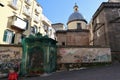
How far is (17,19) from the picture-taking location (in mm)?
24281

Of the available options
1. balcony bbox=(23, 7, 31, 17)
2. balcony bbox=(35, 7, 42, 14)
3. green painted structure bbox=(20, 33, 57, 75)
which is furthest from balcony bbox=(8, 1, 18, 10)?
green painted structure bbox=(20, 33, 57, 75)

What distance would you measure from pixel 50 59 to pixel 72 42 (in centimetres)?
1805

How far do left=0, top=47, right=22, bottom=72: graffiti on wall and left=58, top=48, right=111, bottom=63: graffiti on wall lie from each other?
179 inches

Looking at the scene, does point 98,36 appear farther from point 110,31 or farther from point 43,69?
point 43,69

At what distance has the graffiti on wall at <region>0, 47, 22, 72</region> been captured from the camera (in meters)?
16.9

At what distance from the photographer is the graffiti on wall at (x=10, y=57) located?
55.5 ft

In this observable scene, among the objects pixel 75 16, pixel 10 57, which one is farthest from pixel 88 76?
pixel 75 16

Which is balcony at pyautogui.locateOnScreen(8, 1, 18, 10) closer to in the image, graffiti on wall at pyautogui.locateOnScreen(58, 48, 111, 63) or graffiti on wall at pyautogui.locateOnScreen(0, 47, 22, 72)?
graffiti on wall at pyautogui.locateOnScreen(0, 47, 22, 72)

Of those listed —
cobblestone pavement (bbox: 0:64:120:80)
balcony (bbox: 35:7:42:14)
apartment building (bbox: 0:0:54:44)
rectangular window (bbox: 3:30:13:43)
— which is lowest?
cobblestone pavement (bbox: 0:64:120:80)

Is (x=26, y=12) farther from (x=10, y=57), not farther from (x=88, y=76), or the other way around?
(x=88, y=76)

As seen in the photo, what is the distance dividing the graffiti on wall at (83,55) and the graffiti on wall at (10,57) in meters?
4.54

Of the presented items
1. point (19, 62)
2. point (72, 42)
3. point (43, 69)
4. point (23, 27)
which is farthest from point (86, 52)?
point (72, 42)

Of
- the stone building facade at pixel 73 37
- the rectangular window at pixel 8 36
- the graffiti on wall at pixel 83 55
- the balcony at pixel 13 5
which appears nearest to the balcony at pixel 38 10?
the stone building facade at pixel 73 37

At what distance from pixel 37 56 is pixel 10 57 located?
304 centimetres
